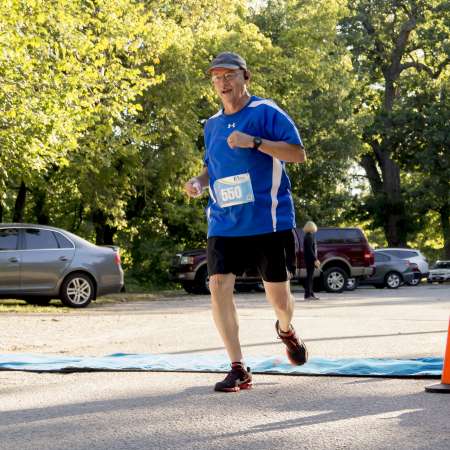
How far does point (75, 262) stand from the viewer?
19.2m

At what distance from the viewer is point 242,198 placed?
6785 mm

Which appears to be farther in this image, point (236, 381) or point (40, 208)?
point (40, 208)

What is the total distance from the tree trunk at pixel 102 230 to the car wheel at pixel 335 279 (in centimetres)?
710

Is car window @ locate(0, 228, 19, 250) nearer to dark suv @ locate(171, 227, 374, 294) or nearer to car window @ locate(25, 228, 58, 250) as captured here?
car window @ locate(25, 228, 58, 250)

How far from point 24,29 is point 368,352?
13372 millimetres

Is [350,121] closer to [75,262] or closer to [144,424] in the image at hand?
[75,262]

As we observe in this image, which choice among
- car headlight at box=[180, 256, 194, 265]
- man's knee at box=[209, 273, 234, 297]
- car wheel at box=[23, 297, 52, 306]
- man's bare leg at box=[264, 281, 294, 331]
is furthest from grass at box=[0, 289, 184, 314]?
man's knee at box=[209, 273, 234, 297]

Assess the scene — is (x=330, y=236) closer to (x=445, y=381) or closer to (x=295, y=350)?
(x=295, y=350)

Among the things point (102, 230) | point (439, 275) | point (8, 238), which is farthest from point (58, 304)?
point (439, 275)

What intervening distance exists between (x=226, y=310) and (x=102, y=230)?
26920 millimetres

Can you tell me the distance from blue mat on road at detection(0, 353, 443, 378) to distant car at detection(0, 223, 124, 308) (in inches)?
389

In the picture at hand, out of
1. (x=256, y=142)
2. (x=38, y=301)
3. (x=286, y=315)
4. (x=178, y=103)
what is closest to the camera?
(x=256, y=142)

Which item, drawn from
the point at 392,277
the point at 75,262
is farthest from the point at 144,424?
the point at 392,277

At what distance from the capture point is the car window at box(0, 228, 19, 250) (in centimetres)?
1884
